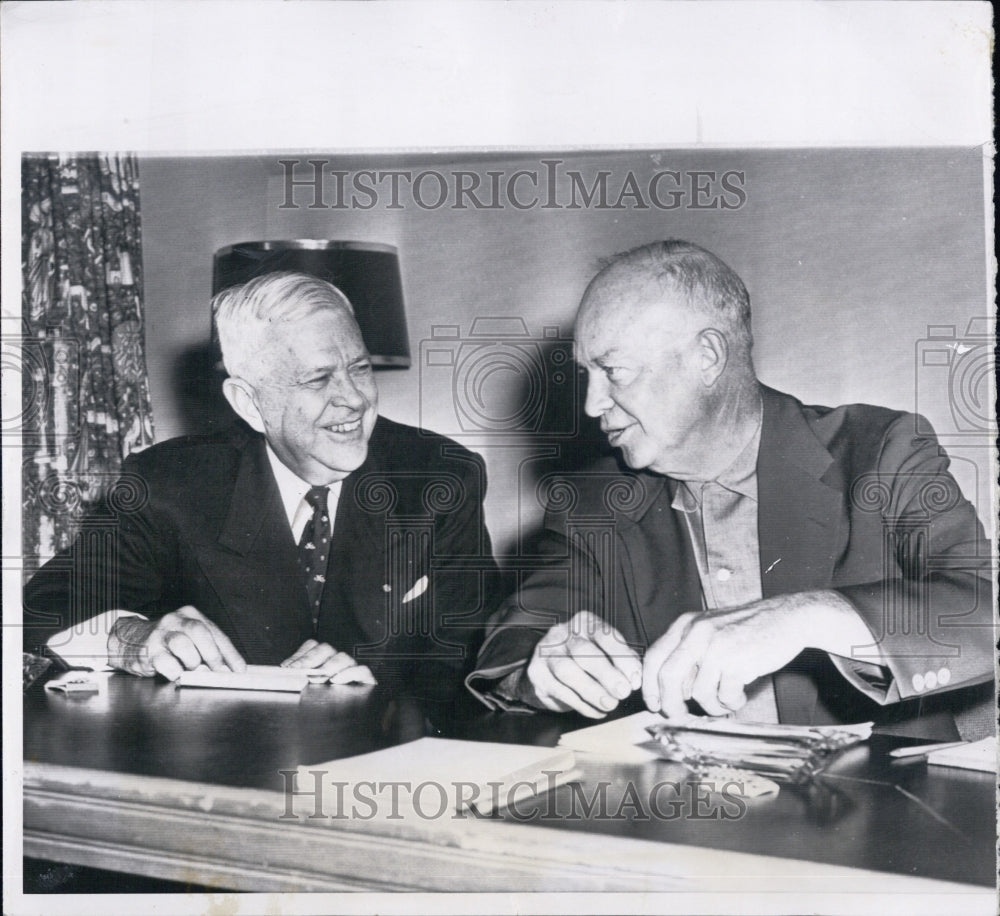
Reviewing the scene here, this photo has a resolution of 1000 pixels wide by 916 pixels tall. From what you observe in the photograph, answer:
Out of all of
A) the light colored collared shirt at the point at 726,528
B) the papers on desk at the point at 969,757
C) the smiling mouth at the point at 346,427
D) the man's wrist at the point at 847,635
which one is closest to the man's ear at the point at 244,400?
the smiling mouth at the point at 346,427

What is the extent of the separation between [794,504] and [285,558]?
1.36 metres

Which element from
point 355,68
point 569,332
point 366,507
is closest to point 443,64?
point 355,68

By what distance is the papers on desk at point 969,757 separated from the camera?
281cm

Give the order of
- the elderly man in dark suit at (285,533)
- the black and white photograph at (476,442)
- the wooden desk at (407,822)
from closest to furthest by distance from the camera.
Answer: the wooden desk at (407,822), the black and white photograph at (476,442), the elderly man in dark suit at (285,533)

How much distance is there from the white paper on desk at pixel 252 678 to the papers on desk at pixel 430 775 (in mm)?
234

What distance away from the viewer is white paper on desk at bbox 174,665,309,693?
2922mm

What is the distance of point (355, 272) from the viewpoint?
9.75 feet

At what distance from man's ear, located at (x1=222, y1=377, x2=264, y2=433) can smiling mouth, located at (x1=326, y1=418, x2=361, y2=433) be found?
195 mm

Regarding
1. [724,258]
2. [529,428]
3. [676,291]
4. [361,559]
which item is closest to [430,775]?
[361,559]

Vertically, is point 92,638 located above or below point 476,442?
below

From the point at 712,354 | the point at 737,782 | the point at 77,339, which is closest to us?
the point at 737,782

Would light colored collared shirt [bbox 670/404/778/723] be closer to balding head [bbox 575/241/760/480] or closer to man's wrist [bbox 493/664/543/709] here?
balding head [bbox 575/241/760/480]

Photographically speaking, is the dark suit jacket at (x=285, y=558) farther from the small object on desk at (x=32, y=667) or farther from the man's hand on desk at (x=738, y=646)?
the man's hand on desk at (x=738, y=646)

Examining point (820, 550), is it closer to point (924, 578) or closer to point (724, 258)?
point (924, 578)
